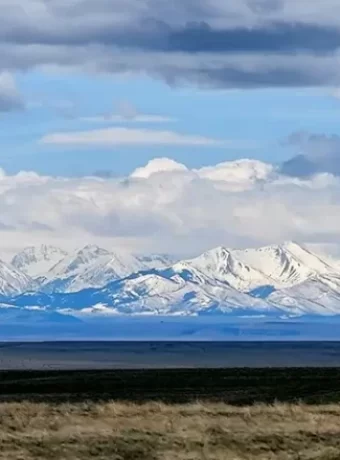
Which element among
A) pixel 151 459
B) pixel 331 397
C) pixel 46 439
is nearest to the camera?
pixel 151 459

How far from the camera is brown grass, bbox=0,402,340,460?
25.0m

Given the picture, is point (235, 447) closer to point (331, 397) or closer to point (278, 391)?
point (331, 397)

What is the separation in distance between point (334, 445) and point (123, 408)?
883cm

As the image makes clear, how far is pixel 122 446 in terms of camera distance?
25641mm

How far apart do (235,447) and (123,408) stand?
26.5ft

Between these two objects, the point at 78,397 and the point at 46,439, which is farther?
the point at 78,397

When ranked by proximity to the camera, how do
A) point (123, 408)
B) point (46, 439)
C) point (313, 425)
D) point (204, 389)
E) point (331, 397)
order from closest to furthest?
point (46, 439), point (313, 425), point (123, 408), point (331, 397), point (204, 389)

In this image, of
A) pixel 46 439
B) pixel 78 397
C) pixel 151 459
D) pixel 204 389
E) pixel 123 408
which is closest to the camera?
pixel 151 459

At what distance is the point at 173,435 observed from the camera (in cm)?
2678

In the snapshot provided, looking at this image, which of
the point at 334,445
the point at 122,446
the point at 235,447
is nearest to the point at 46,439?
the point at 122,446

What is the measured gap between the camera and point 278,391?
52344mm

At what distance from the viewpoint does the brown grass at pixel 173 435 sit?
985 inches

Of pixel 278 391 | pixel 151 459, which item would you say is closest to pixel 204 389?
pixel 278 391

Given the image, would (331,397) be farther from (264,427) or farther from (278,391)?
(264,427)
